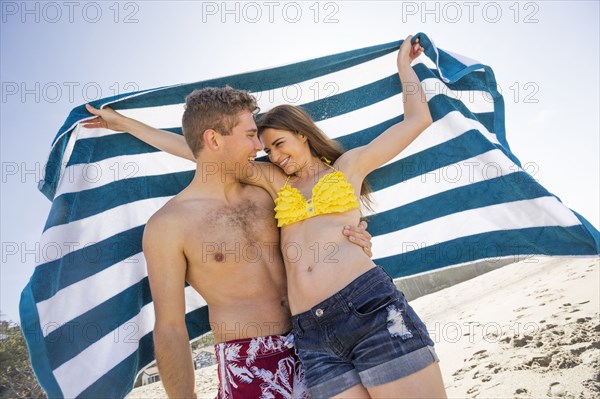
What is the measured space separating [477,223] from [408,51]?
1.38m

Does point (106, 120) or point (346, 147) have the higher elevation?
point (106, 120)

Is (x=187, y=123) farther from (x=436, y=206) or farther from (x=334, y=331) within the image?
(x=436, y=206)

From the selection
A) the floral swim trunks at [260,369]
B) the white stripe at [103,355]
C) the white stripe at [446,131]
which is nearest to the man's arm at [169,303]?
the floral swim trunks at [260,369]

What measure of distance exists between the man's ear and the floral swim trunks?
3.82 ft

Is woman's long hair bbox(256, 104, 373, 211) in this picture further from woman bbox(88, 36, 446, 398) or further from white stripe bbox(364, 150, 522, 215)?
white stripe bbox(364, 150, 522, 215)

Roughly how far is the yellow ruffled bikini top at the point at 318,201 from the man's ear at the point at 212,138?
495 mm

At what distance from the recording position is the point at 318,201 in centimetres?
278

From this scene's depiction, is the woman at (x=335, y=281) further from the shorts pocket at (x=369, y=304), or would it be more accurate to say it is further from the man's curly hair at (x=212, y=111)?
the man's curly hair at (x=212, y=111)

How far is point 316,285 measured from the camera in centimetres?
248

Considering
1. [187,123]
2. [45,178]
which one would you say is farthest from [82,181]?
[187,123]

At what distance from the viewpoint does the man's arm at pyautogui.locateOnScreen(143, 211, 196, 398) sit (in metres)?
2.39

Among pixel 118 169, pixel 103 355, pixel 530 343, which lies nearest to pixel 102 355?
pixel 103 355

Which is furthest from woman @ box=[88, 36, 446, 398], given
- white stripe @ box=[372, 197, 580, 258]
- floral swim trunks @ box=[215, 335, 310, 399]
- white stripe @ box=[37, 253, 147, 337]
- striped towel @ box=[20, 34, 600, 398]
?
white stripe @ box=[37, 253, 147, 337]

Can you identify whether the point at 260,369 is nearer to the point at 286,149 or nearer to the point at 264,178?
the point at 264,178
